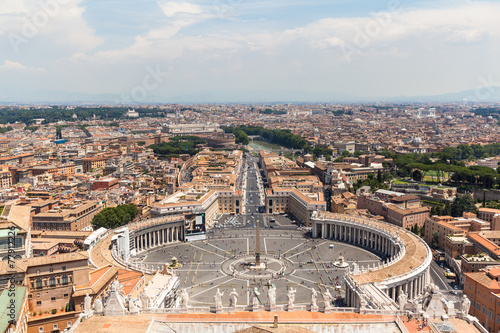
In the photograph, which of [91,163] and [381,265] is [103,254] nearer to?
[381,265]

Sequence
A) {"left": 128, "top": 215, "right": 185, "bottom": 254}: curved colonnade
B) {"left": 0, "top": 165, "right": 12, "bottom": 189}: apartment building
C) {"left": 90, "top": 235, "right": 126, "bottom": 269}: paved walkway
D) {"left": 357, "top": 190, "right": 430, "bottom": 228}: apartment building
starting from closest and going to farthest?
1. {"left": 90, "top": 235, "right": 126, "bottom": 269}: paved walkway
2. {"left": 128, "top": 215, "right": 185, "bottom": 254}: curved colonnade
3. {"left": 357, "top": 190, "right": 430, "bottom": 228}: apartment building
4. {"left": 0, "top": 165, "right": 12, "bottom": 189}: apartment building

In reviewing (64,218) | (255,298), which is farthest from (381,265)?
(64,218)

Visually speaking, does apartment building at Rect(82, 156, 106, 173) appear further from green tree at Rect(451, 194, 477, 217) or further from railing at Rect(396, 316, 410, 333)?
railing at Rect(396, 316, 410, 333)

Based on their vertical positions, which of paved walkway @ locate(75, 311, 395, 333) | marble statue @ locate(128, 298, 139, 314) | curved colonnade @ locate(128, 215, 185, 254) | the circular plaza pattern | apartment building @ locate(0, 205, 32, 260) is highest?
apartment building @ locate(0, 205, 32, 260)

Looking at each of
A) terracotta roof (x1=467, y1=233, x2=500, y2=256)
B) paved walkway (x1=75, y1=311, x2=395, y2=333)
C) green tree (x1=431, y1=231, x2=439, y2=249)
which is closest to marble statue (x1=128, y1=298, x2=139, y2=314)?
paved walkway (x1=75, y1=311, x2=395, y2=333)

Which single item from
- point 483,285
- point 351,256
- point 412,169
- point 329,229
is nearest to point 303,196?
point 329,229

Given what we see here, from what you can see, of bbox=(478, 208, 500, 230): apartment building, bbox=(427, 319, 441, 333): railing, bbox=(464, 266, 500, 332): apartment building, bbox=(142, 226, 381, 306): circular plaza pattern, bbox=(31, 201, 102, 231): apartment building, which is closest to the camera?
bbox=(427, 319, 441, 333): railing

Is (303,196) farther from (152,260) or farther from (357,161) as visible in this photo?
(357,161)

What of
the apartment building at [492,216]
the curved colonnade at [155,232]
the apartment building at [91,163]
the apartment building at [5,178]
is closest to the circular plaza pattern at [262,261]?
the curved colonnade at [155,232]
